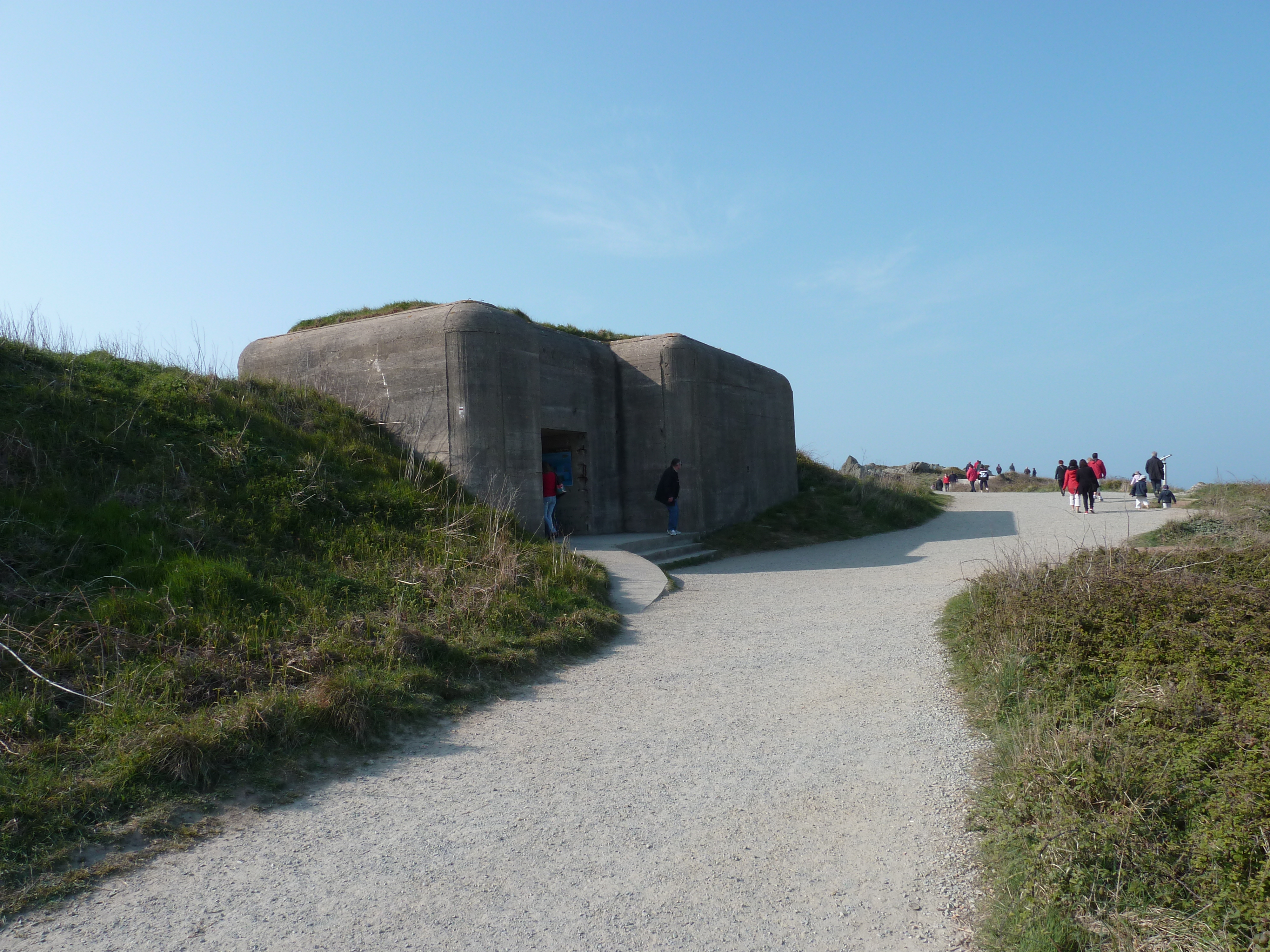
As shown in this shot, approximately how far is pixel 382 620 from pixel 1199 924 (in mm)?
6089

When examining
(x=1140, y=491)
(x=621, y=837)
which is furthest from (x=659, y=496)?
(x=1140, y=491)

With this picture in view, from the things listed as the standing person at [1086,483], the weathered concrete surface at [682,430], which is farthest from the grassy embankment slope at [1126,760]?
the standing person at [1086,483]

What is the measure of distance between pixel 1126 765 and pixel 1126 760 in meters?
0.02

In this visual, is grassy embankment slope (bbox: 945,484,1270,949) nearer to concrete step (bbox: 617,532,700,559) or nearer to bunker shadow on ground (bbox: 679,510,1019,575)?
bunker shadow on ground (bbox: 679,510,1019,575)

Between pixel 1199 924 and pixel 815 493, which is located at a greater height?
pixel 815 493

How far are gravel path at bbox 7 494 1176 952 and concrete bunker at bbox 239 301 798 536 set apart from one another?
269 inches

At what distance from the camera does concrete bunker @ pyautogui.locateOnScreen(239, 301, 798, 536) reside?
12984 millimetres

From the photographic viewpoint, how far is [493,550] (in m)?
9.68

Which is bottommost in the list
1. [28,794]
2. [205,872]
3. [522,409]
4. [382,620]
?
[205,872]

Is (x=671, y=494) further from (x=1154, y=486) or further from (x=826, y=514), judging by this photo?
(x=1154, y=486)

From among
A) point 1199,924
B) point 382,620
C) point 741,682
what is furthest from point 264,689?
point 1199,924

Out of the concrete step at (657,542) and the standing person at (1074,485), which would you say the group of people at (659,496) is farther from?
the standing person at (1074,485)

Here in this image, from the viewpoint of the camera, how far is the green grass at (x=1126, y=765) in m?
2.99

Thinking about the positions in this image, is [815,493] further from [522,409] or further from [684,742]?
[684,742]
